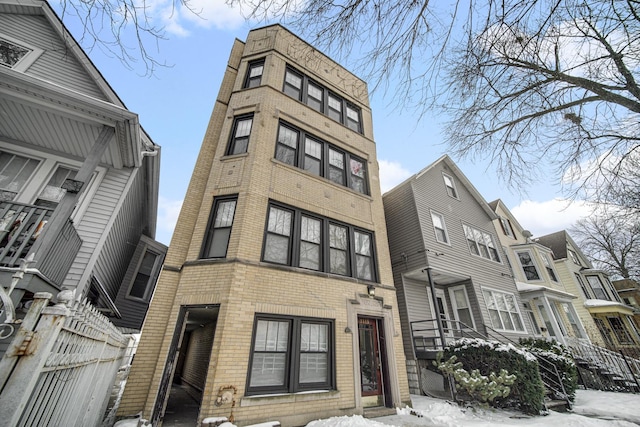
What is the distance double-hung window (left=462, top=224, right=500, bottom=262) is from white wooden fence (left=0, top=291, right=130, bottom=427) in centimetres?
1436

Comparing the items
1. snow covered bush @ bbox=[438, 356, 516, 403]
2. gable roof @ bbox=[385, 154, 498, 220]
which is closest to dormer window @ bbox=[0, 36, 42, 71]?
snow covered bush @ bbox=[438, 356, 516, 403]

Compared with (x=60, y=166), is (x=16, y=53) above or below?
above

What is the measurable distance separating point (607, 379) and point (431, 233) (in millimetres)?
9806

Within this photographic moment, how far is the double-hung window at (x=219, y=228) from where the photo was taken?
6.83m

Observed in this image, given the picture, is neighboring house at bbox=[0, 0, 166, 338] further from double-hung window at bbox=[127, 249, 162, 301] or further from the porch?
double-hung window at bbox=[127, 249, 162, 301]

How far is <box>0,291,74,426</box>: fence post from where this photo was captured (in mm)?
1656

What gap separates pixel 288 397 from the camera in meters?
5.69

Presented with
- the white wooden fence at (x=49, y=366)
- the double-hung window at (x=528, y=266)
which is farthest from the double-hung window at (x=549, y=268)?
the white wooden fence at (x=49, y=366)

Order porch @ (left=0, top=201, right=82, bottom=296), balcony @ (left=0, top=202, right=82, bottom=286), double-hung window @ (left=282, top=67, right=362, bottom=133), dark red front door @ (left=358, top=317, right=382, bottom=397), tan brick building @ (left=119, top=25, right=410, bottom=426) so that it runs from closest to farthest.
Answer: porch @ (left=0, top=201, right=82, bottom=296) < balcony @ (left=0, top=202, right=82, bottom=286) < tan brick building @ (left=119, top=25, right=410, bottom=426) < dark red front door @ (left=358, top=317, right=382, bottom=397) < double-hung window @ (left=282, top=67, right=362, bottom=133)

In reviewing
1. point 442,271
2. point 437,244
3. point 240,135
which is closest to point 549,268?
point 437,244

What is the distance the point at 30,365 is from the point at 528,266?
23.5 m

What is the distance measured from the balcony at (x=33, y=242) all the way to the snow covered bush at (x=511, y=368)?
1010 centimetres

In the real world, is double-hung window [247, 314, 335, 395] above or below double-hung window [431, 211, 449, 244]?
below

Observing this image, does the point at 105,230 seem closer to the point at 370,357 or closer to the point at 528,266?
the point at 370,357
